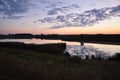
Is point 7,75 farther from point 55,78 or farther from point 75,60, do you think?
point 75,60

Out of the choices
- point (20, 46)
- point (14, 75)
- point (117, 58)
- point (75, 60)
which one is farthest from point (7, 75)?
point (20, 46)

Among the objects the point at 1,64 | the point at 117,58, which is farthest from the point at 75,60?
the point at 1,64

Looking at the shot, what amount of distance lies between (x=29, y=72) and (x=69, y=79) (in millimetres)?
2743

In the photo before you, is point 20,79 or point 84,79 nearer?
point 20,79

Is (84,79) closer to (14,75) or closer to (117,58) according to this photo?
(14,75)

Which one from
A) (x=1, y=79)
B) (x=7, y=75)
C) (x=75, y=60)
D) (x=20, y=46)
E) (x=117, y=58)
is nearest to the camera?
(x=1, y=79)

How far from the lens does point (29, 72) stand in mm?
12141

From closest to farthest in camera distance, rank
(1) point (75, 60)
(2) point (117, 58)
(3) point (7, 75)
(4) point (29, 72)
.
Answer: (3) point (7, 75), (4) point (29, 72), (1) point (75, 60), (2) point (117, 58)

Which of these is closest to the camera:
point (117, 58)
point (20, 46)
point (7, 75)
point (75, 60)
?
point (7, 75)

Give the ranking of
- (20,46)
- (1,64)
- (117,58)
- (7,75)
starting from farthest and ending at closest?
(20,46) < (117,58) < (1,64) < (7,75)

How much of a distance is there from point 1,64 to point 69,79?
5.43 m

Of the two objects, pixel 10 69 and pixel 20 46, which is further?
pixel 20 46

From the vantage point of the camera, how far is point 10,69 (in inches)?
496

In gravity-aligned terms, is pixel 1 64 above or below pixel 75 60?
above
